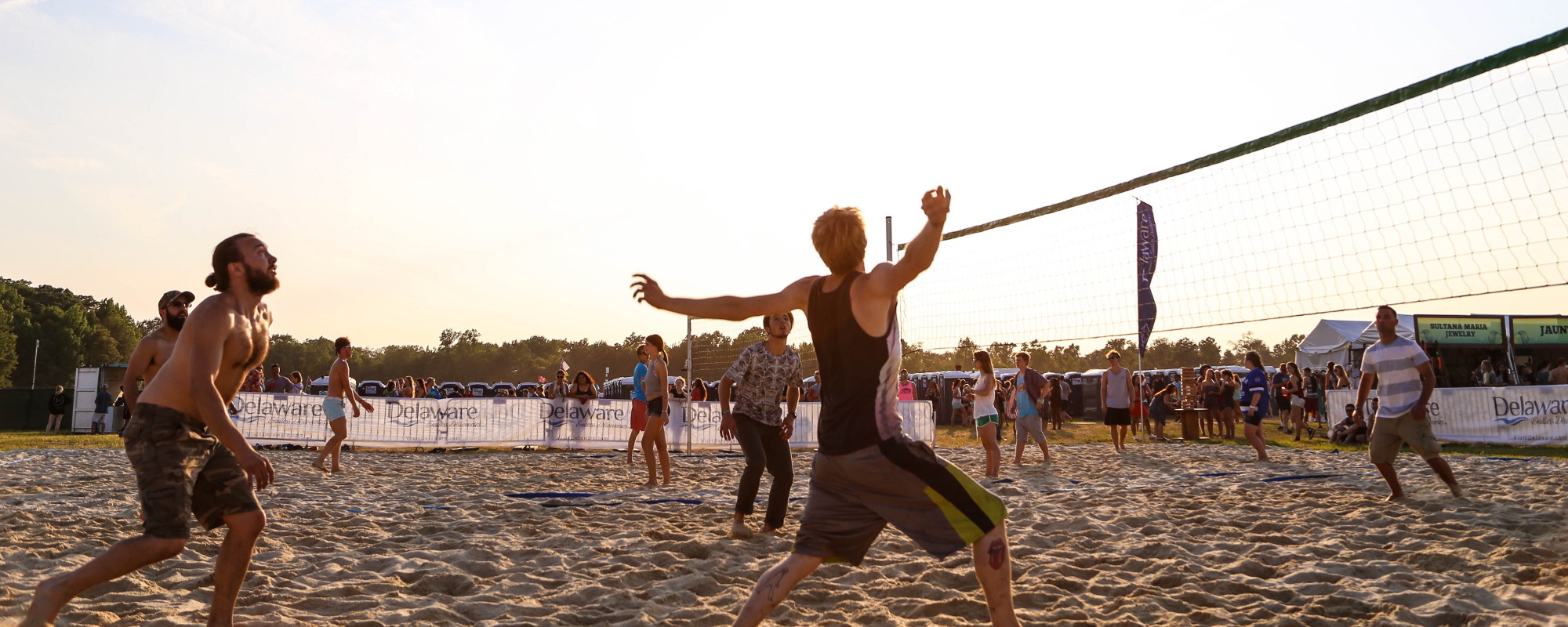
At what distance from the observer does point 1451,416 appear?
13.5 m

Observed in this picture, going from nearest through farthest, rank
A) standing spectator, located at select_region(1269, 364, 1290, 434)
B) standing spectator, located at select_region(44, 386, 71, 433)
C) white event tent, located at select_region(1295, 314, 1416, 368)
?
1. standing spectator, located at select_region(1269, 364, 1290, 434)
2. standing spectator, located at select_region(44, 386, 71, 433)
3. white event tent, located at select_region(1295, 314, 1416, 368)

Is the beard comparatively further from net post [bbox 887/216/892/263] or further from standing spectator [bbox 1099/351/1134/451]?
standing spectator [bbox 1099/351/1134/451]

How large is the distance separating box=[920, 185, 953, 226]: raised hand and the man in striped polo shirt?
5342 millimetres

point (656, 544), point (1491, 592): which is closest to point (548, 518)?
point (656, 544)

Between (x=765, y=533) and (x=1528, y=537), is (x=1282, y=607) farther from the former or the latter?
(x=765, y=533)

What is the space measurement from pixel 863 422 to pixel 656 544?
2617 mm

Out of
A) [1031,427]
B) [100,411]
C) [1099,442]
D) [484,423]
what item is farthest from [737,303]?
[100,411]

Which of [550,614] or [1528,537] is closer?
[550,614]

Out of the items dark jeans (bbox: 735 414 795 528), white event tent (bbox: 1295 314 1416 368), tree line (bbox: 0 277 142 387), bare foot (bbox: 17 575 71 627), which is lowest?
bare foot (bbox: 17 575 71 627)

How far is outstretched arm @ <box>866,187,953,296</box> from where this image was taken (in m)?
2.26

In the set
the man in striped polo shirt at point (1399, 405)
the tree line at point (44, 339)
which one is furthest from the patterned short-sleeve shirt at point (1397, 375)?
the tree line at point (44, 339)

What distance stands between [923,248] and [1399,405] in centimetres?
574

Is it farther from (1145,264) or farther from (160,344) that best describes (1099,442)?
(160,344)

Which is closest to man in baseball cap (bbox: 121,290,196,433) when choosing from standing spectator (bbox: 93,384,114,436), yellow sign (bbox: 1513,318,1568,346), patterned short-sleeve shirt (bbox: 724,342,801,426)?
patterned short-sleeve shirt (bbox: 724,342,801,426)
